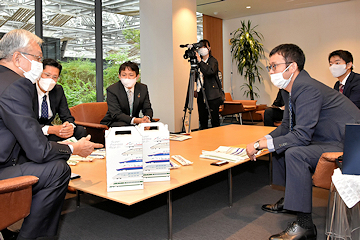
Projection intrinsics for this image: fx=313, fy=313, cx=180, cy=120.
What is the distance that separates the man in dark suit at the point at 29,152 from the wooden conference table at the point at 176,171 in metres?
0.23

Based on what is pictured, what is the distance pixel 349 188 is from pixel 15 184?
1.54 meters

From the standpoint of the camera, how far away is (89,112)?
396cm

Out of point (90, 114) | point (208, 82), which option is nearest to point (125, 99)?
point (90, 114)

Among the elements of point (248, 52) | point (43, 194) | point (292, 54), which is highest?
point (248, 52)

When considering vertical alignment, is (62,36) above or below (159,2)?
below

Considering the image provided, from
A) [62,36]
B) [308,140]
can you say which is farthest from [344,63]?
[62,36]

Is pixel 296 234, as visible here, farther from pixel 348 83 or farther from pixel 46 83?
pixel 348 83

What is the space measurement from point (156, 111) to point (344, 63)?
3.71 meters

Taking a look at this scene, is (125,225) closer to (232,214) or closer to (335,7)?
(232,214)

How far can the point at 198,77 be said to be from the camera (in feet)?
16.1

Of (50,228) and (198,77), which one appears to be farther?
(198,77)

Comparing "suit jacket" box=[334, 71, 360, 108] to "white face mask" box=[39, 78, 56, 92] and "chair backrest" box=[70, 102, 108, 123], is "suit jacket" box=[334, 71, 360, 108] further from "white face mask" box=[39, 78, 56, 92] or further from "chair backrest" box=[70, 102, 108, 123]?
"white face mask" box=[39, 78, 56, 92]

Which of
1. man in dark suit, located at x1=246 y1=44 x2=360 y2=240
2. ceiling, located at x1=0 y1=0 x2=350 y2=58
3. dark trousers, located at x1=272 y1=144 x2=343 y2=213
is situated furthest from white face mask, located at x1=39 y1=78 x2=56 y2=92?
ceiling, located at x1=0 y1=0 x2=350 y2=58

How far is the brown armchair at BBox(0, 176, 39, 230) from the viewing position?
54.5 inches
